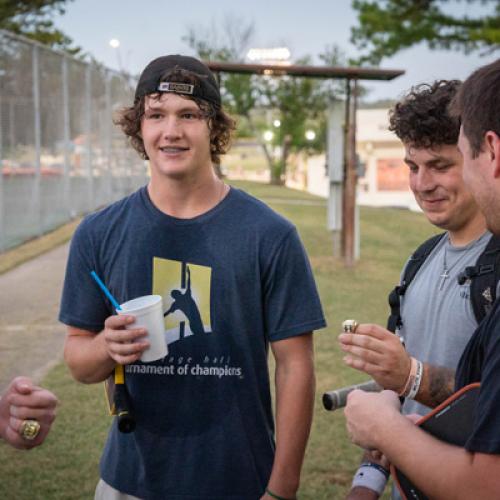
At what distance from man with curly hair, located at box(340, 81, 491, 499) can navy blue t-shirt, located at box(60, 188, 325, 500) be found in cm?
35

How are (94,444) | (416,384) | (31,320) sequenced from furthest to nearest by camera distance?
(31,320) < (94,444) < (416,384)

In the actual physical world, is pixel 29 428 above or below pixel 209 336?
below

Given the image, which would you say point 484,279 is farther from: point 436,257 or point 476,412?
point 476,412

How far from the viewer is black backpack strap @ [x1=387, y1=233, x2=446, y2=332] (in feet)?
9.04

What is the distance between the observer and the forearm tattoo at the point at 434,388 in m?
2.34

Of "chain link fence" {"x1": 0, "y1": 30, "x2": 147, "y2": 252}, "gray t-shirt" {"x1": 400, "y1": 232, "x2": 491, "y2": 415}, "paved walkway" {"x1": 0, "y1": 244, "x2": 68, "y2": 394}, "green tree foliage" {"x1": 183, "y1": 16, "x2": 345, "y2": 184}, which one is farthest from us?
"green tree foliage" {"x1": 183, "y1": 16, "x2": 345, "y2": 184}

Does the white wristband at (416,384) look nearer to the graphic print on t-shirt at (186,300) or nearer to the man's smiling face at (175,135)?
the graphic print on t-shirt at (186,300)

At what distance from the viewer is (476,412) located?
1.62m

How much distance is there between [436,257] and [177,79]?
42.2 inches

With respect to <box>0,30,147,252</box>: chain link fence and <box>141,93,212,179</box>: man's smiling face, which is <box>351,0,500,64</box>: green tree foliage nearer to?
<box>0,30,147,252</box>: chain link fence

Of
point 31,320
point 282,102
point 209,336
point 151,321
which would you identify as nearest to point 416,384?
point 209,336

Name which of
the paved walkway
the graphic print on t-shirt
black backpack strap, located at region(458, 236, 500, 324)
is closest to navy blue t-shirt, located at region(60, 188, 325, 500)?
the graphic print on t-shirt

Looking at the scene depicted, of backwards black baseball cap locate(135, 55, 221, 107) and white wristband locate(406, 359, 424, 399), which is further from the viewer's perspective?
backwards black baseball cap locate(135, 55, 221, 107)

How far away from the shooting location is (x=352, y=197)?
13250 mm
